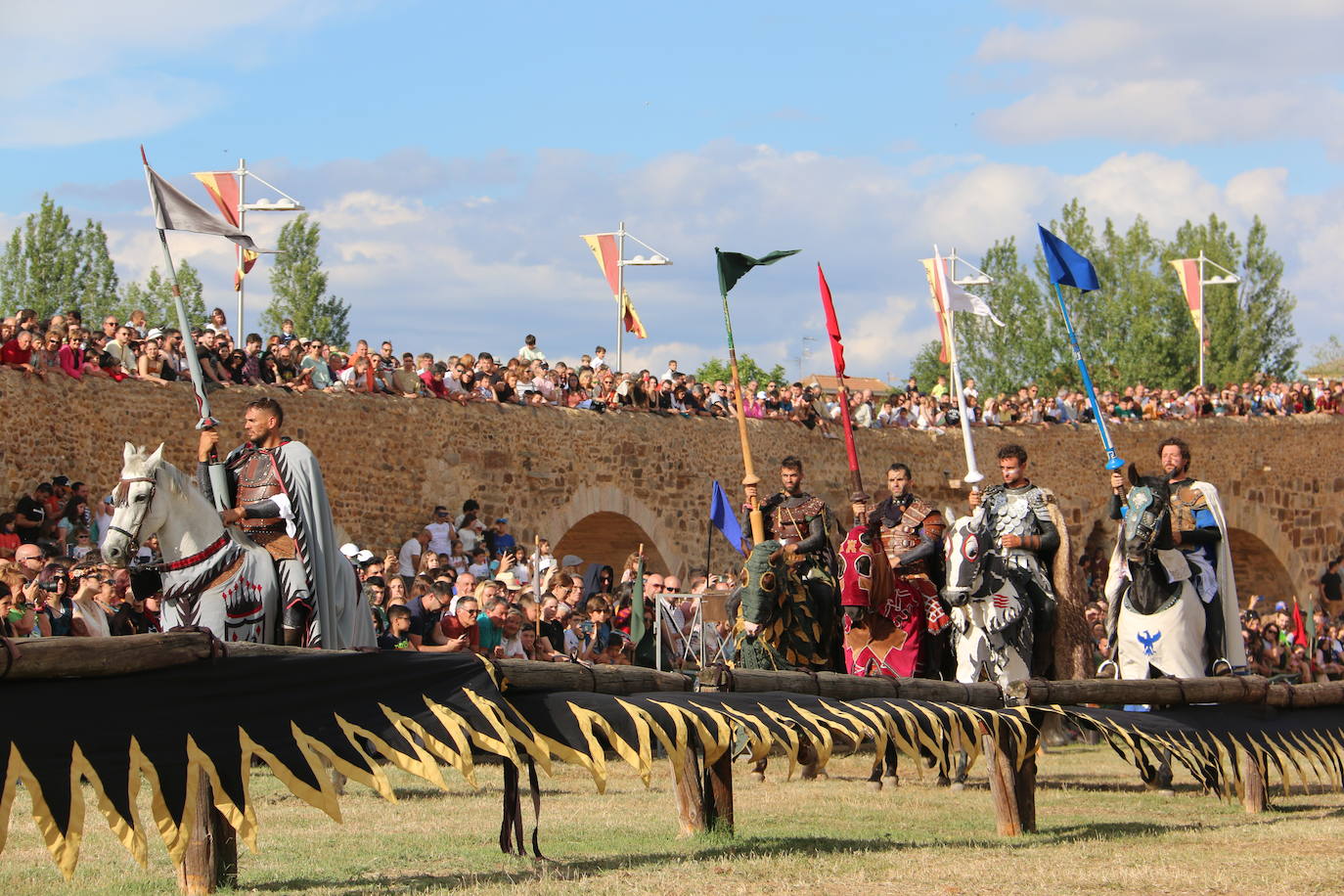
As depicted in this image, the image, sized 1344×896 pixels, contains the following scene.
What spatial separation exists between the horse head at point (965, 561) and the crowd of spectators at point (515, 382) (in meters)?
10.3

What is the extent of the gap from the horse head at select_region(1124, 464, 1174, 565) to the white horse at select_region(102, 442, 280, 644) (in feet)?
16.5

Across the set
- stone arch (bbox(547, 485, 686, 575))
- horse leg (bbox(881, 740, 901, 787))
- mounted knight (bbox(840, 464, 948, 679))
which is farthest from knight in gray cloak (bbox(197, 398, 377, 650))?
stone arch (bbox(547, 485, 686, 575))

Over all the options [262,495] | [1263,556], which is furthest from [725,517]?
[1263,556]

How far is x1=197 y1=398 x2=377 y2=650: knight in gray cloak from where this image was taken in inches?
303

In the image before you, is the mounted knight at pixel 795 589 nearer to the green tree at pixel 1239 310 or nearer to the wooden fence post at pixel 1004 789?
the wooden fence post at pixel 1004 789

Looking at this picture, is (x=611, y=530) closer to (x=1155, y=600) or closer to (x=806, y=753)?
(x=1155, y=600)

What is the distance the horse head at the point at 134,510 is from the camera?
721 cm

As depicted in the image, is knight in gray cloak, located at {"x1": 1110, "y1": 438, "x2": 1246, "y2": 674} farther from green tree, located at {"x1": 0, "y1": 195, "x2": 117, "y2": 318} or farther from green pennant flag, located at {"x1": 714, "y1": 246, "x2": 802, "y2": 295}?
green tree, located at {"x1": 0, "y1": 195, "x2": 117, "y2": 318}

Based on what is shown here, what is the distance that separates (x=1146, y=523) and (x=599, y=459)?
A: 46.4 feet

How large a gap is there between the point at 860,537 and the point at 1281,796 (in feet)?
9.40

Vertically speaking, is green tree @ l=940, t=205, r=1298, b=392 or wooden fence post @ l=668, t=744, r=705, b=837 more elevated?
green tree @ l=940, t=205, r=1298, b=392

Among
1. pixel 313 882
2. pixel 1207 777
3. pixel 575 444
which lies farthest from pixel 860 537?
pixel 575 444

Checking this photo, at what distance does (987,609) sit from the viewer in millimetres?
9922

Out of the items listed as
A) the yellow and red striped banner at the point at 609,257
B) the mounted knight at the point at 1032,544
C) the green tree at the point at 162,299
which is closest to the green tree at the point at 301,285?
the green tree at the point at 162,299
